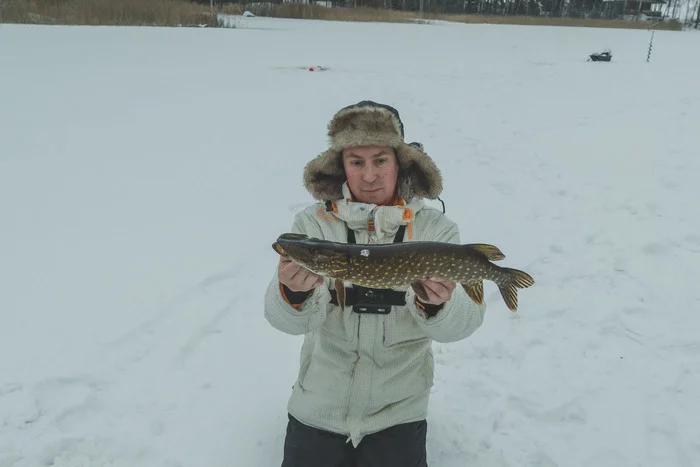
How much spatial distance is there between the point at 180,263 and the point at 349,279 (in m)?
2.81

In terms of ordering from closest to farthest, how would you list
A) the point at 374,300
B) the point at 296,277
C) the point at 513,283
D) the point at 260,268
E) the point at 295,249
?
the point at 295,249 < the point at 296,277 < the point at 513,283 < the point at 374,300 < the point at 260,268

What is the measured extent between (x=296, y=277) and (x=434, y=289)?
1.84 ft

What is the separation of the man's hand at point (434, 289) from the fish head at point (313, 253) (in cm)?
35

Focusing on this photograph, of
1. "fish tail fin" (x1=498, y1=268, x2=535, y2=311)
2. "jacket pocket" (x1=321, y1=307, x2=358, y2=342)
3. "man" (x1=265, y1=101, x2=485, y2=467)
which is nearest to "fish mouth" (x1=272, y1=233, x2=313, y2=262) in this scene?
"man" (x1=265, y1=101, x2=485, y2=467)

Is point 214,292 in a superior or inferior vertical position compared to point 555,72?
inferior

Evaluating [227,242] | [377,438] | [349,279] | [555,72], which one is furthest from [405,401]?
[555,72]

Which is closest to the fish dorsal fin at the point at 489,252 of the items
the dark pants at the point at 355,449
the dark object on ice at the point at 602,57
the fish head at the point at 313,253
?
the fish head at the point at 313,253

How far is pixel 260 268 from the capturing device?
434 cm

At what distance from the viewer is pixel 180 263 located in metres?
4.28

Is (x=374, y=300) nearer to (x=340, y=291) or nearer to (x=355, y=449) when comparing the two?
(x=340, y=291)

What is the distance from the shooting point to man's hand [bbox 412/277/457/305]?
1954 mm

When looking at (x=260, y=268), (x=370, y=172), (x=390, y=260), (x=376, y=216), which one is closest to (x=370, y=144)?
(x=370, y=172)

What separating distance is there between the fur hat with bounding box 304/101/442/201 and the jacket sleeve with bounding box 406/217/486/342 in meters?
0.55

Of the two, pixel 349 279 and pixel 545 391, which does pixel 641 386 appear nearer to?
pixel 545 391
